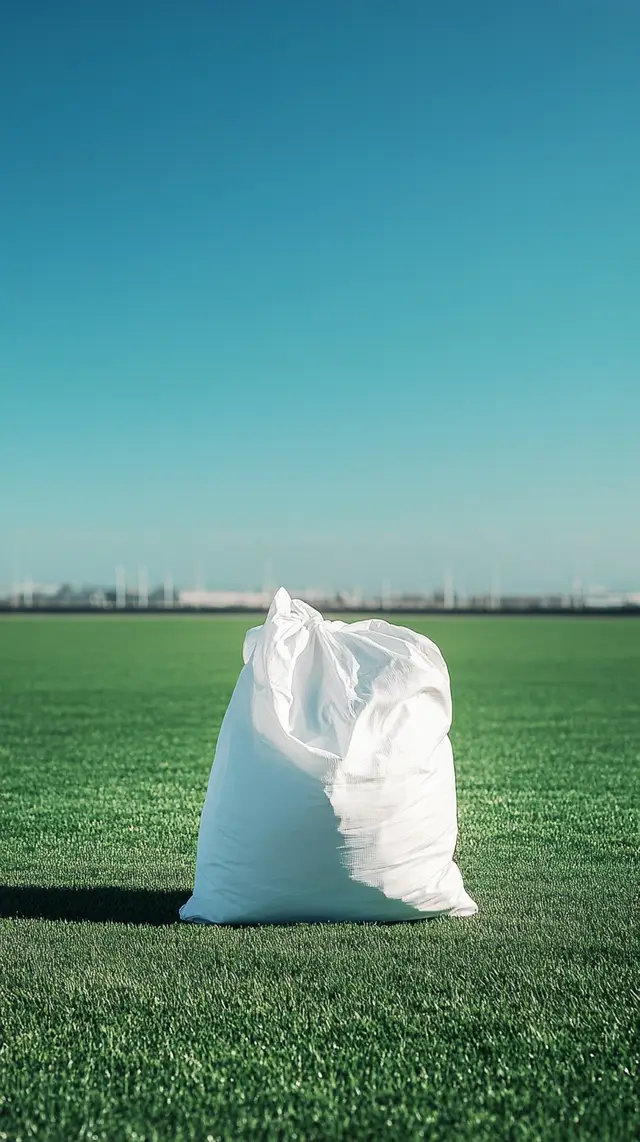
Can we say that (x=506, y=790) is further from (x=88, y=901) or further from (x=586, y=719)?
(x=586, y=719)

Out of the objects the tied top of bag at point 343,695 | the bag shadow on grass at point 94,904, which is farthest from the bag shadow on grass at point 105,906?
the tied top of bag at point 343,695

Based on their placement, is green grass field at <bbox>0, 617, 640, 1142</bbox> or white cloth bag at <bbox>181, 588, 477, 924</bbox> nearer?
green grass field at <bbox>0, 617, 640, 1142</bbox>

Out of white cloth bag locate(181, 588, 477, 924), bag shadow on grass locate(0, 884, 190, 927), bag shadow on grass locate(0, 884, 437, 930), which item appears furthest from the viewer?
bag shadow on grass locate(0, 884, 190, 927)

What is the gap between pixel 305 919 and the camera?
342cm

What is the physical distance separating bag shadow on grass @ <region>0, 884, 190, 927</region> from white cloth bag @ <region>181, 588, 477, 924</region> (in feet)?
0.62

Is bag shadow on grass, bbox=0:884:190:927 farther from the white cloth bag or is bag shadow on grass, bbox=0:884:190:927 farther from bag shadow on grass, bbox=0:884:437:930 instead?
→ the white cloth bag

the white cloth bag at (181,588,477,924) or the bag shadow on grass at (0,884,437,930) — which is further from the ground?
the white cloth bag at (181,588,477,924)

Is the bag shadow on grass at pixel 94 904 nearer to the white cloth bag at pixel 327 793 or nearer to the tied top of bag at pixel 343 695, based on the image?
the white cloth bag at pixel 327 793

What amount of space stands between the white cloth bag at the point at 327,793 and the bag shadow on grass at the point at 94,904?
0.19m

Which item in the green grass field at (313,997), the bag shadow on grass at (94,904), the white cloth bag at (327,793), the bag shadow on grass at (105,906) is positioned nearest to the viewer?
the green grass field at (313,997)

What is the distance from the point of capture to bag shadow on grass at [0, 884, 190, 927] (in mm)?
3607

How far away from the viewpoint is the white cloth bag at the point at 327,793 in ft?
11.0

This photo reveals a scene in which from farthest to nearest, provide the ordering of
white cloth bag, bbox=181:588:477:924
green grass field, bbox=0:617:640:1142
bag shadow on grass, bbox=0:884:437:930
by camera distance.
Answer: bag shadow on grass, bbox=0:884:437:930 → white cloth bag, bbox=181:588:477:924 → green grass field, bbox=0:617:640:1142

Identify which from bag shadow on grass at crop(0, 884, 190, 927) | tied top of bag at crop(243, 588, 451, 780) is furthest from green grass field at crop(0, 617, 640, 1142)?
tied top of bag at crop(243, 588, 451, 780)
